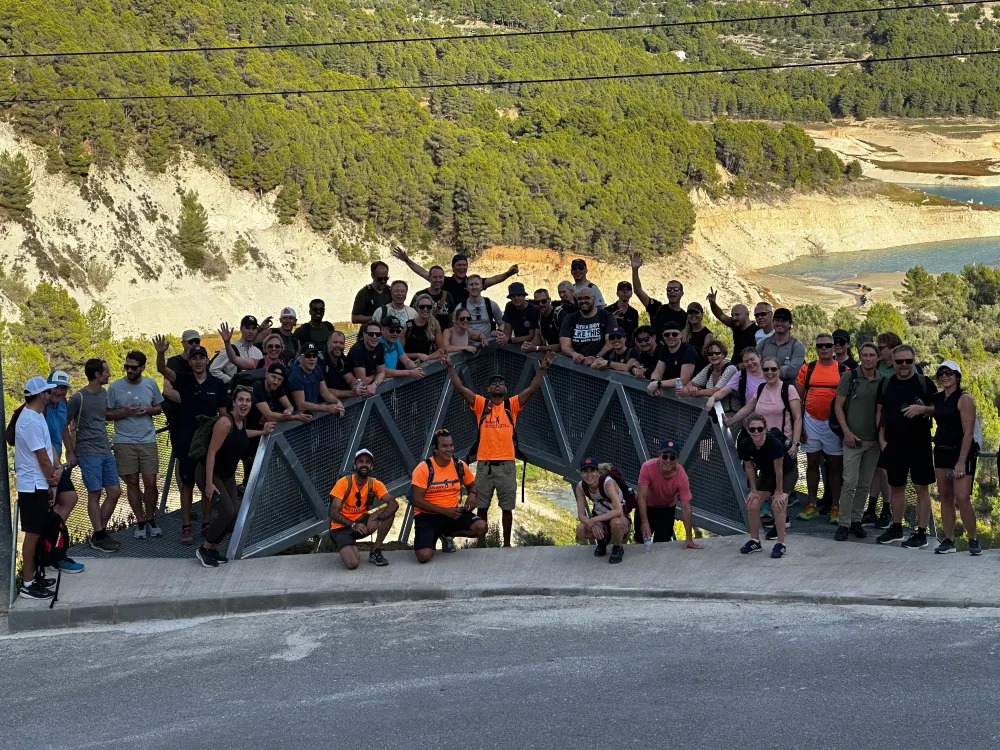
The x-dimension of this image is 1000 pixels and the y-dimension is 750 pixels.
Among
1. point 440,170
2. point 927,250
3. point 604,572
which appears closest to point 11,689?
point 604,572

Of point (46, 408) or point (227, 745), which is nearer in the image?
point (227, 745)

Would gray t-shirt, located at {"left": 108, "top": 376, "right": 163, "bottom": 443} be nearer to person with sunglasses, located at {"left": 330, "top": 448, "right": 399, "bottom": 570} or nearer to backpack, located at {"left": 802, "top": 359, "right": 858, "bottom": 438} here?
person with sunglasses, located at {"left": 330, "top": 448, "right": 399, "bottom": 570}

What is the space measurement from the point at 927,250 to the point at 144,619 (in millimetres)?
89315

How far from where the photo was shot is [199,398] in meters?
12.0

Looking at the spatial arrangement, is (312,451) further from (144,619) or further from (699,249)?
(699,249)

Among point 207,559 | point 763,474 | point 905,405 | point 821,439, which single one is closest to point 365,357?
point 207,559

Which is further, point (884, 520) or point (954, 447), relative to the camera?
point (884, 520)

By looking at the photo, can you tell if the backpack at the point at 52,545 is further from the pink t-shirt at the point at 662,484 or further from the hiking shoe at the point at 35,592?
the pink t-shirt at the point at 662,484

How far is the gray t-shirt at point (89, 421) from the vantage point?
11.8m

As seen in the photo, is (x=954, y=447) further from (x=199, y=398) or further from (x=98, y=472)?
(x=98, y=472)

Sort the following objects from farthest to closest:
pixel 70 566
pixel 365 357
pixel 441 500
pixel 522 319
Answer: pixel 522 319 < pixel 365 357 < pixel 441 500 < pixel 70 566

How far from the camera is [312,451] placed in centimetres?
1250

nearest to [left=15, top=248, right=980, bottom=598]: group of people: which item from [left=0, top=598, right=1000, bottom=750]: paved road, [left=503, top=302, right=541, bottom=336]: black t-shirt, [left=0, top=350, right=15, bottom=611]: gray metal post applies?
[left=0, top=350, right=15, bottom=611]: gray metal post

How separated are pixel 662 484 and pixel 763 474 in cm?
89
